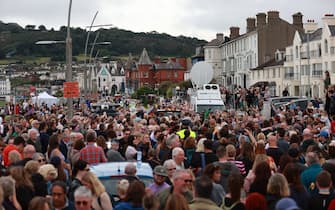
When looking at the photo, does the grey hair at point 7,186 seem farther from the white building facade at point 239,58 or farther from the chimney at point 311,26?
the white building facade at point 239,58

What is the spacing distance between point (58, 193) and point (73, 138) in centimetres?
672

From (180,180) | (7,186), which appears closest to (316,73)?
(180,180)

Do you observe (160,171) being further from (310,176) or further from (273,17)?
(273,17)

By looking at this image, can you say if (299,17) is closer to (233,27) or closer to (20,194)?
(233,27)

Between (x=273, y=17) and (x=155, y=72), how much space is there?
75417mm

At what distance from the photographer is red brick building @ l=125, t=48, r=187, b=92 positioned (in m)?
159

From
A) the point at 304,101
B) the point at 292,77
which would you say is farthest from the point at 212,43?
the point at 304,101

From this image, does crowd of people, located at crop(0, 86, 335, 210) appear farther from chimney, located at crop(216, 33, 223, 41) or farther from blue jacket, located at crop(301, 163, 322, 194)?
chimney, located at crop(216, 33, 223, 41)

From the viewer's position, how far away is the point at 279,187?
354 inches

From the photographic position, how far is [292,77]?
8256 cm

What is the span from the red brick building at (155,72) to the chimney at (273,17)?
215ft

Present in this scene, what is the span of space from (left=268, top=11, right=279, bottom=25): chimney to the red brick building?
6562 centimetres

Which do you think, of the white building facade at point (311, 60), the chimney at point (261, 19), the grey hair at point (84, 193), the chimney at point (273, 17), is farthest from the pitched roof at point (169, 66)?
the grey hair at point (84, 193)

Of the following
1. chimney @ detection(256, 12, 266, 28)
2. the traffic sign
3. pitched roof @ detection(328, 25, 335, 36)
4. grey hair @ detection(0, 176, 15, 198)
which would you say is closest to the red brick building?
chimney @ detection(256, 12, 266, 28)
